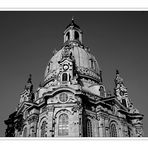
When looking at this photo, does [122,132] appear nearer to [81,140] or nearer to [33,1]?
[81,140]

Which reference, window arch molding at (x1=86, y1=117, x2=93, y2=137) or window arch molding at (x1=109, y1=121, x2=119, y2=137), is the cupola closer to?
window arch molding at (x1=109, y1=121, x2=119, y2=137)

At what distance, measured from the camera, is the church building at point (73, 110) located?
2552cm

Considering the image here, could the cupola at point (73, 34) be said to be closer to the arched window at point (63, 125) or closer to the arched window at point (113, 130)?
the arched window at point (113, 130)

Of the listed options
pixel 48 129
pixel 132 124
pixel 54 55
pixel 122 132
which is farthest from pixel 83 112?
pixel 54 55

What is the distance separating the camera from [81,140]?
14812mm

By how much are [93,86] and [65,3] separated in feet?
56.9

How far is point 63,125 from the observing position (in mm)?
25312

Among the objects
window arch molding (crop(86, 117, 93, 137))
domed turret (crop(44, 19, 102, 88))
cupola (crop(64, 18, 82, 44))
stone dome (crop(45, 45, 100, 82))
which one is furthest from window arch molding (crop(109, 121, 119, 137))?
cupola (crop(64, 18, 82, 44))

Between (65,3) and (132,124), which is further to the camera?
(132,124)

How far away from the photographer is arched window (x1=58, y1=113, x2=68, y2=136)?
2469 centimetres

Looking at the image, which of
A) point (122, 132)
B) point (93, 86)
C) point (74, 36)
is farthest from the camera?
point (74, 36)

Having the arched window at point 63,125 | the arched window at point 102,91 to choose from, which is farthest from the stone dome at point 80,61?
the arched window at point 63,125

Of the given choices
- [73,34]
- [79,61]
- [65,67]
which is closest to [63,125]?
[65,67]

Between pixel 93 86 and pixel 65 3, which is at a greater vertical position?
pixel 65 3
